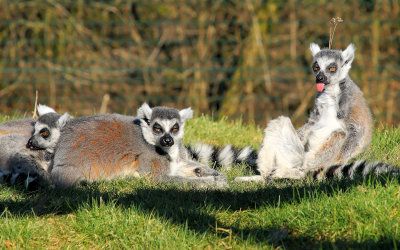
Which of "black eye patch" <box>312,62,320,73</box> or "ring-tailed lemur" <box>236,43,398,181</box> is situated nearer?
"ring-tailed lemur" <box>236,43,398,181</box>

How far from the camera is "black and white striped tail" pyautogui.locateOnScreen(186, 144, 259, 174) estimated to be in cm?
609

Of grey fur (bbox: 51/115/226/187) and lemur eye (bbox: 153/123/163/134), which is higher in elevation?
lemur eye (bbox: 153/123/163/134)

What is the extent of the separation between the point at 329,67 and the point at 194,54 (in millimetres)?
6271

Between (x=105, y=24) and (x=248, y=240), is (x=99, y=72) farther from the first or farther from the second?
(x=248, y=240)

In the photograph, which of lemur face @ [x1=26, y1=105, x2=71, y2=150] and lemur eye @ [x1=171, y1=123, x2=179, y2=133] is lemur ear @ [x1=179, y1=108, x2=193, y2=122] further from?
lemur face @ [x1=26, y1=105, x2=71, y2=150]

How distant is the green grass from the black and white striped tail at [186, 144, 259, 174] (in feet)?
3.83

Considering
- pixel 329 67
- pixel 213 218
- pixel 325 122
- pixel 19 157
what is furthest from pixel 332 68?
pixel 19 157

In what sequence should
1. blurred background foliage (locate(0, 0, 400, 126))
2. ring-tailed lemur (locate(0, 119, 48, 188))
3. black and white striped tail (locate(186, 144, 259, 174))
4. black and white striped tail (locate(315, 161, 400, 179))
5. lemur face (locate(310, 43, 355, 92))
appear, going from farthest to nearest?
blurred background foliage (locate(0, 0, 400, 126)) < black and white striped tail (locate(186, 144, 259, 174)) < lemur face (locate(310, 43, 355, 92)) < ring-tailed lemur (locate(0, 119, 48, 188)) < black and white striped tail (locate(315, 161, 400, 179))

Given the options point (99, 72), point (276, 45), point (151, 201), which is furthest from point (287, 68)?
point (151, 201)

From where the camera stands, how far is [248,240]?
12.9 ft

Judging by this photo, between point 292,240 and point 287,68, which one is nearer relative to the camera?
point 292,240

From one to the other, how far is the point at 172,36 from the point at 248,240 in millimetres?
8450

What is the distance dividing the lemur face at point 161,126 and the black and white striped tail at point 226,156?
33cm

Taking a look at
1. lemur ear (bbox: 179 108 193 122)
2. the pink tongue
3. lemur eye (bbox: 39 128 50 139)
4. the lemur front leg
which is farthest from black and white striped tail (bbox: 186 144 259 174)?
lemur eye (bbox: 39 128 50 139)
